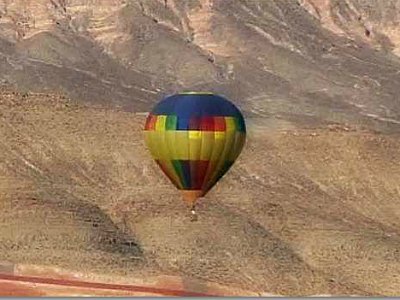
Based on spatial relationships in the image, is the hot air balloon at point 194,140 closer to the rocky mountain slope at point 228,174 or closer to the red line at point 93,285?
the red line at point 93,285

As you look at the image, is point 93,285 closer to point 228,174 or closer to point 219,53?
point 228,174

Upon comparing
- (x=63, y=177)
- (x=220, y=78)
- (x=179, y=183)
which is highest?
(x=179, y=183)

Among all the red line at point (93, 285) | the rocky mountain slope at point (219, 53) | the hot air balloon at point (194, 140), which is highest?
the hot air balloon at point (194, 140)

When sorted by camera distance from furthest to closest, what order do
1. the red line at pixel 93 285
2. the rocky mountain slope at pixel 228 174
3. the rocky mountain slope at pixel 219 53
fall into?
the rocky mountain slope at pixel 219 53
the rocky mountain slope at pixel 228 174
the red line at pixel 93 285

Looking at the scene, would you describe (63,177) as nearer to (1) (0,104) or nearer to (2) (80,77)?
(1) (0,104)

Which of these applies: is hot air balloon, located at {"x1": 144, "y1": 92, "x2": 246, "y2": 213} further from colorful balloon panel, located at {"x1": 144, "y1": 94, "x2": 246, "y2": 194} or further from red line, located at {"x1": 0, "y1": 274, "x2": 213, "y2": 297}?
red line, located at {"x1": 0, "y1": 274, "x2": 213, "y2": 297}

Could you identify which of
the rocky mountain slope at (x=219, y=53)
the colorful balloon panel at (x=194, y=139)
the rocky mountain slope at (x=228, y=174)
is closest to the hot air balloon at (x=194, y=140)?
the colorful balloon panel at (x=194, y=139)

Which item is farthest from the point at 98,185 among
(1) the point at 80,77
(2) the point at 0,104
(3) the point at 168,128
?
(1) the point at 80,77
